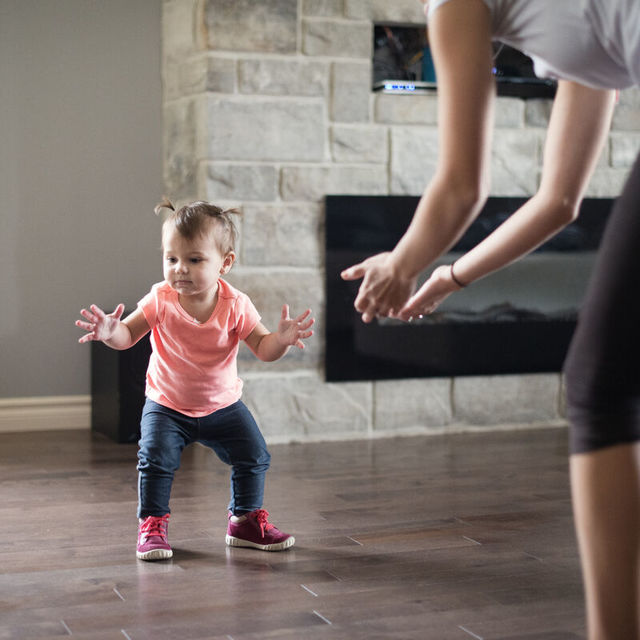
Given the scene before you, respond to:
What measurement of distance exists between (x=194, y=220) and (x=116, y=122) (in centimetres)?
172

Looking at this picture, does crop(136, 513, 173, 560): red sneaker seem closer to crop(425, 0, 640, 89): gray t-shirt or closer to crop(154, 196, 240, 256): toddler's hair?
crop(154, 196, 240, 256): toddler's hair

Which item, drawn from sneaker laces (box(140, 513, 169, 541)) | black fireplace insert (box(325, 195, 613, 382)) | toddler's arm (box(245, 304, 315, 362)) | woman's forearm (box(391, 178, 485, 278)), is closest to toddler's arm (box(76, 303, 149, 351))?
toddler's arm (box(245, 304, 315, 362))

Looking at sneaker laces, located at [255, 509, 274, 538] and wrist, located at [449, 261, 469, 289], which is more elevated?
wrist, located at [449, 261, 469, 289]

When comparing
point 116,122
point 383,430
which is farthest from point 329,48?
point 383,430

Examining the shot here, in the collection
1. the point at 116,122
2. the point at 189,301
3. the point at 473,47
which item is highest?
the point at 116,122

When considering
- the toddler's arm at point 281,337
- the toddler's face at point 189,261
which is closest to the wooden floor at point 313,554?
the toddler's arm at point 281,337

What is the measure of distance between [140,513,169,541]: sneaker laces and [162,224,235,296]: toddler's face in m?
0.49

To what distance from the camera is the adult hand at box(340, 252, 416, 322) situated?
1.15 m

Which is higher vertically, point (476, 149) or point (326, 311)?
point (476, 149)

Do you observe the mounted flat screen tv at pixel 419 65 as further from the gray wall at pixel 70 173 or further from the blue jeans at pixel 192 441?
the blue jeans at pixel 192 441

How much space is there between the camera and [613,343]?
3.18ft

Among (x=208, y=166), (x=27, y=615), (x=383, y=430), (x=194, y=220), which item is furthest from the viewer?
(x=383, y=430)

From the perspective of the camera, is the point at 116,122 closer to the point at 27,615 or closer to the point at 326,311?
the point at 326,311

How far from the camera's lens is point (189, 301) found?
7.14 ft
